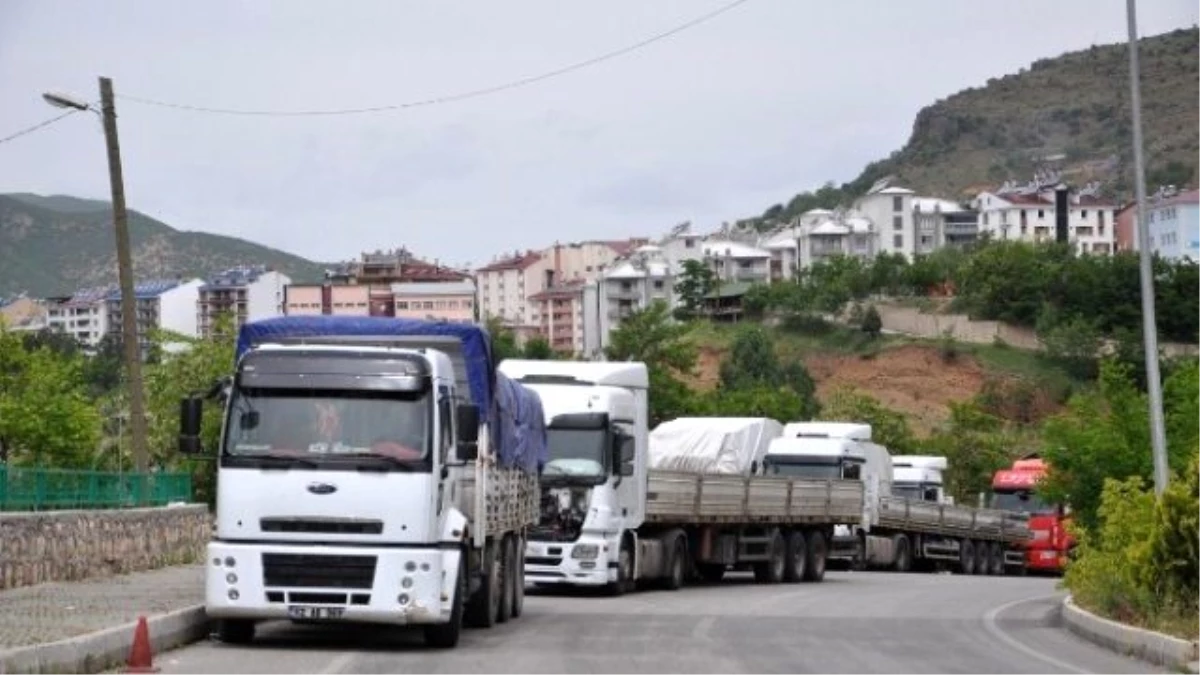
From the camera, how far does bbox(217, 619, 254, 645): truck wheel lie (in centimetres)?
2103

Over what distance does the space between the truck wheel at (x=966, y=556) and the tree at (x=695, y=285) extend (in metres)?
118

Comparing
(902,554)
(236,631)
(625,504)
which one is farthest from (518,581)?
(902,554)

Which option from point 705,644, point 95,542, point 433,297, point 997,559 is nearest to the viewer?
point 705,644

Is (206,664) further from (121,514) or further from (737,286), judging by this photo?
(737,286)

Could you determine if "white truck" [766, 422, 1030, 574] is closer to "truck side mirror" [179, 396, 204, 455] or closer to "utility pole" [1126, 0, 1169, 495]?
"utility pole" [1126, 0, 1169, 495]

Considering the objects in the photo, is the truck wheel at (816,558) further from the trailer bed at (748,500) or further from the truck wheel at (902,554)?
the truck wheel at (902,554)

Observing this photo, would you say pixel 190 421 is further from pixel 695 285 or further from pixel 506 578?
pixel 695 285

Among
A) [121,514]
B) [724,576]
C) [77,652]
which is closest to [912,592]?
[724,576]

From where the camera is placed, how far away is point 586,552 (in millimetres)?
31234

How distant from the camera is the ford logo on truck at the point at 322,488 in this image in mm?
20203

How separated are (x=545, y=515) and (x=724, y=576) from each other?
41.2 feet

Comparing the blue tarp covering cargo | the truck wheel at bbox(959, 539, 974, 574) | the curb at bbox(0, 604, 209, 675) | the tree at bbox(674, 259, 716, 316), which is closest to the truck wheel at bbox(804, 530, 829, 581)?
the truck wheel at bbox(959, 539, 974, 574)

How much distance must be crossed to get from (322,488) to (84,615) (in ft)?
9.96

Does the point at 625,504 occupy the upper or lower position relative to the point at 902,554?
upper
